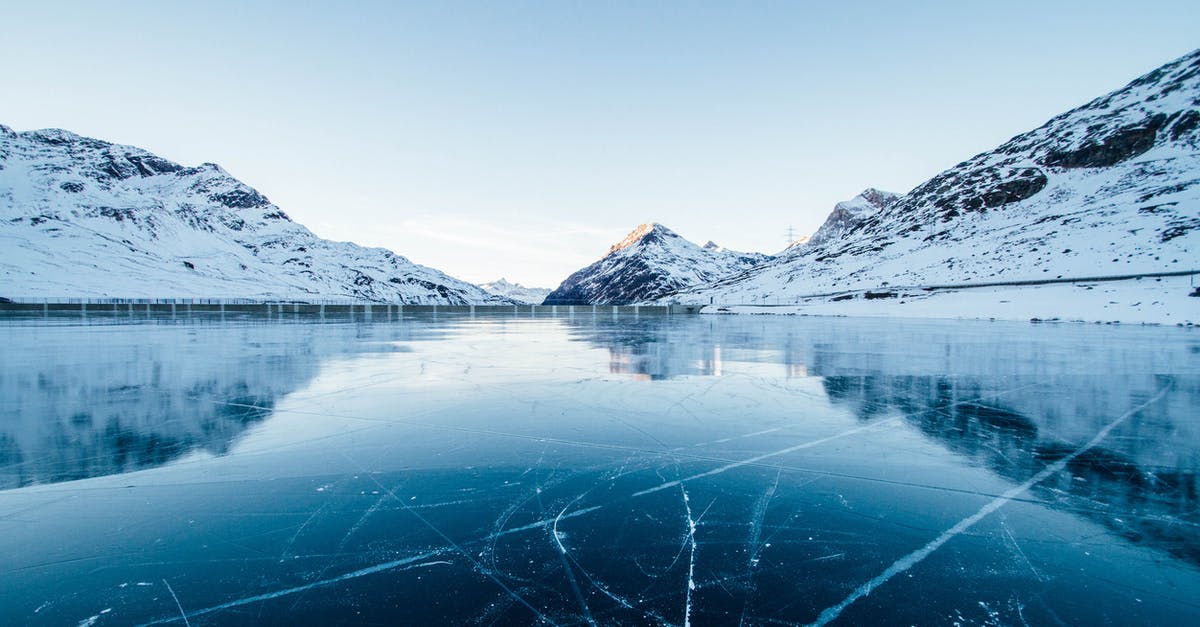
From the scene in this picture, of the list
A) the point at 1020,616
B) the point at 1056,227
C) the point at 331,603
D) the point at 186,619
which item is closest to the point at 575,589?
the point at 331,603

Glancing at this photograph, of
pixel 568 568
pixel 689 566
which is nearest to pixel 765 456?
pixel 689 566

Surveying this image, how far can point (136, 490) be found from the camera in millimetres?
4121

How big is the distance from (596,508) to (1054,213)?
137242 millimetres

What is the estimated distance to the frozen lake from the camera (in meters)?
2.64

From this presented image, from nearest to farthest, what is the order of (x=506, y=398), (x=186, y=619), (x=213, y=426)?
(x=186, y=619), (x=213, y=426), (x=506, y=398)

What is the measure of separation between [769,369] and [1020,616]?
9074 mm

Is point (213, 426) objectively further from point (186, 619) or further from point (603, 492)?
point (603, 492)

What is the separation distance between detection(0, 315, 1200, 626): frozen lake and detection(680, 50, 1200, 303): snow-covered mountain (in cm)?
7300

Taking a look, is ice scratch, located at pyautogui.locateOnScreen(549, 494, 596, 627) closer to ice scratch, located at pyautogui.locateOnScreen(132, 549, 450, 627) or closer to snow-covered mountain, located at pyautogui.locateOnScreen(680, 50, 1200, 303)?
ice scratch, located at pyautogui.locateOnScreen(132, 549, 450, 627)

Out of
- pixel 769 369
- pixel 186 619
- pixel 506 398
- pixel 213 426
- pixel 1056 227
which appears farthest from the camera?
pixel 1056 227

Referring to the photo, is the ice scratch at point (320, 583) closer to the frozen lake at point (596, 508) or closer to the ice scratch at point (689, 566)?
the frozen lake at point (596, 508)

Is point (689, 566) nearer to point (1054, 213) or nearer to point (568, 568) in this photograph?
point (568, 568)

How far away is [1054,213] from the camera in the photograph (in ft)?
346

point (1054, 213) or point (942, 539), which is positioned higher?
point (1054, 213)
